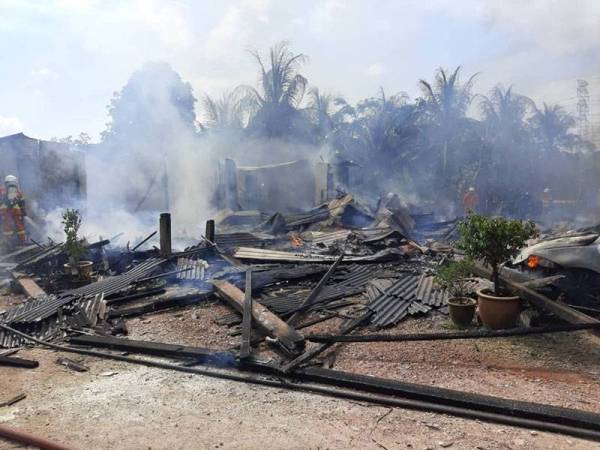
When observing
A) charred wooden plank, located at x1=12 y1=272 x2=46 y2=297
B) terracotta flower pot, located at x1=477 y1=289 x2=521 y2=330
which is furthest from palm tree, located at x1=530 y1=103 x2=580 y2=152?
charred wooden plank, located at x1=12 y1=272 x2=46 y2=297

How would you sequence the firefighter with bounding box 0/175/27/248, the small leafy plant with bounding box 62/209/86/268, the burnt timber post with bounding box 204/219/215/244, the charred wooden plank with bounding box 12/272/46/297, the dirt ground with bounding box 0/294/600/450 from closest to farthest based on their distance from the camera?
the dirt ground with bounding box 0/294/600/450 → the charred wooden plank with bounding box 12/272/46/297 → the small leafy plant with bounding box 62/209/86/268 → the burnt timber post with bounding box 204/219/215/244 → the firefighter with bounding box 0/175/27/248

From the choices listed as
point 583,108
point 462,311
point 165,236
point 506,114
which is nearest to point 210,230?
point 165,236

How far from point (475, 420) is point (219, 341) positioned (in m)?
3.16

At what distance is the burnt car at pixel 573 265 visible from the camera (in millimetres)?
5559

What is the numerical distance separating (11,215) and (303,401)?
434 inches

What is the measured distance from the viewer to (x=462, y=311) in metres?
5.58

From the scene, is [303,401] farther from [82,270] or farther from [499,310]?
[82,270]

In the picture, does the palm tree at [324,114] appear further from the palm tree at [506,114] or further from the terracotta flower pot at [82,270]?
the terracotta flower pot at [82,270]

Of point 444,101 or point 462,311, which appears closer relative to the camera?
point 462,311

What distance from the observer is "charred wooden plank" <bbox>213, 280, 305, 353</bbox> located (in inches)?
192

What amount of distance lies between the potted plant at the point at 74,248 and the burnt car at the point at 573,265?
7.49 metres

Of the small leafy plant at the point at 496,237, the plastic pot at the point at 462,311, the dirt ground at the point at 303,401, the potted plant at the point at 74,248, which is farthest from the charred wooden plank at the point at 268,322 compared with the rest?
the potted plant at the point at 74,248

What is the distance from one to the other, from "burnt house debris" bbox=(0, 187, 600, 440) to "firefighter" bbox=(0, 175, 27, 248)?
1.03 meters

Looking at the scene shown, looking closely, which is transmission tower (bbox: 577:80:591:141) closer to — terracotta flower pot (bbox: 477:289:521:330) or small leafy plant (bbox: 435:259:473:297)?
small leafy plant (bbox: 435:259:473:297)
